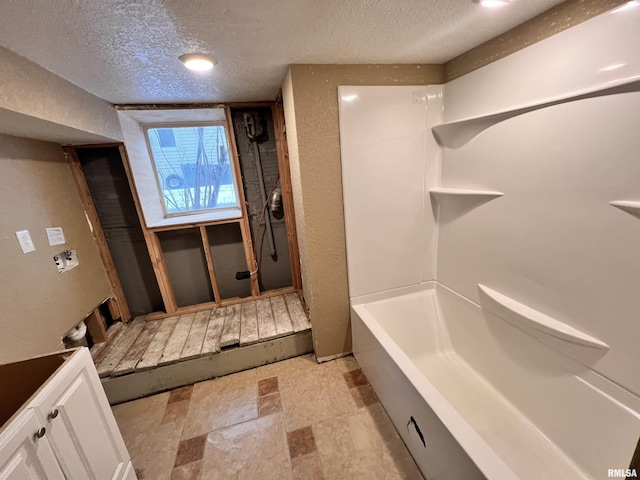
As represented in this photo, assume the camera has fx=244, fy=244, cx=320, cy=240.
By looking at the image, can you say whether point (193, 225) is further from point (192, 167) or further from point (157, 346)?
point (157, 346)

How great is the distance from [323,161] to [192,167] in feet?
4.81

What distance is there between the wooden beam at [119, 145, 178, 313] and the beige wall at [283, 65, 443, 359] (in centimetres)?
138

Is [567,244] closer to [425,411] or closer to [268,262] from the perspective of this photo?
[425,411]

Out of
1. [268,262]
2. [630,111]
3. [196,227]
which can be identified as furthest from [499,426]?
[196,227]

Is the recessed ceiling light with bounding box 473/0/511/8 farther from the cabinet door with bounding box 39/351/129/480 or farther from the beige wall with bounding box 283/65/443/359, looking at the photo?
the cabinet door with bounding box 39/351/129/480

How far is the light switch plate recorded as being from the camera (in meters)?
1.38

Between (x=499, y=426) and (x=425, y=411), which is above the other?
(x=425, y=411)

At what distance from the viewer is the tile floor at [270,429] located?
A: 127 centimetres

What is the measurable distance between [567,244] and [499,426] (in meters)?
1.02

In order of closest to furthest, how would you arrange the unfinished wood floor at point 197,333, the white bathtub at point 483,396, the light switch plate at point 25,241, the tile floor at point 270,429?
the white bathtub at point 483,396 < the tile floor at point 270,429 < the light switch plate at point 25,241 < the unfinished wood floor at point 197,333

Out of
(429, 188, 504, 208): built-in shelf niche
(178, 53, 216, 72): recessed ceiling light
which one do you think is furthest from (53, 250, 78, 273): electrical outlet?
(429, 188, 504, 208): built-in shelf niche

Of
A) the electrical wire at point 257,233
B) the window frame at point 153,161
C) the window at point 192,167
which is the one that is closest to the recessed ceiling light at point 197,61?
the window frame at point 153,161

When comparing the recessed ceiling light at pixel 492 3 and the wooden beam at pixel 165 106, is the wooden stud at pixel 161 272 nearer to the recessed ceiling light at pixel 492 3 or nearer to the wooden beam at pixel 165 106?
the wooden beam at pixel 165 106

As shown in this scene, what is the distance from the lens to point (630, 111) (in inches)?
33.4
